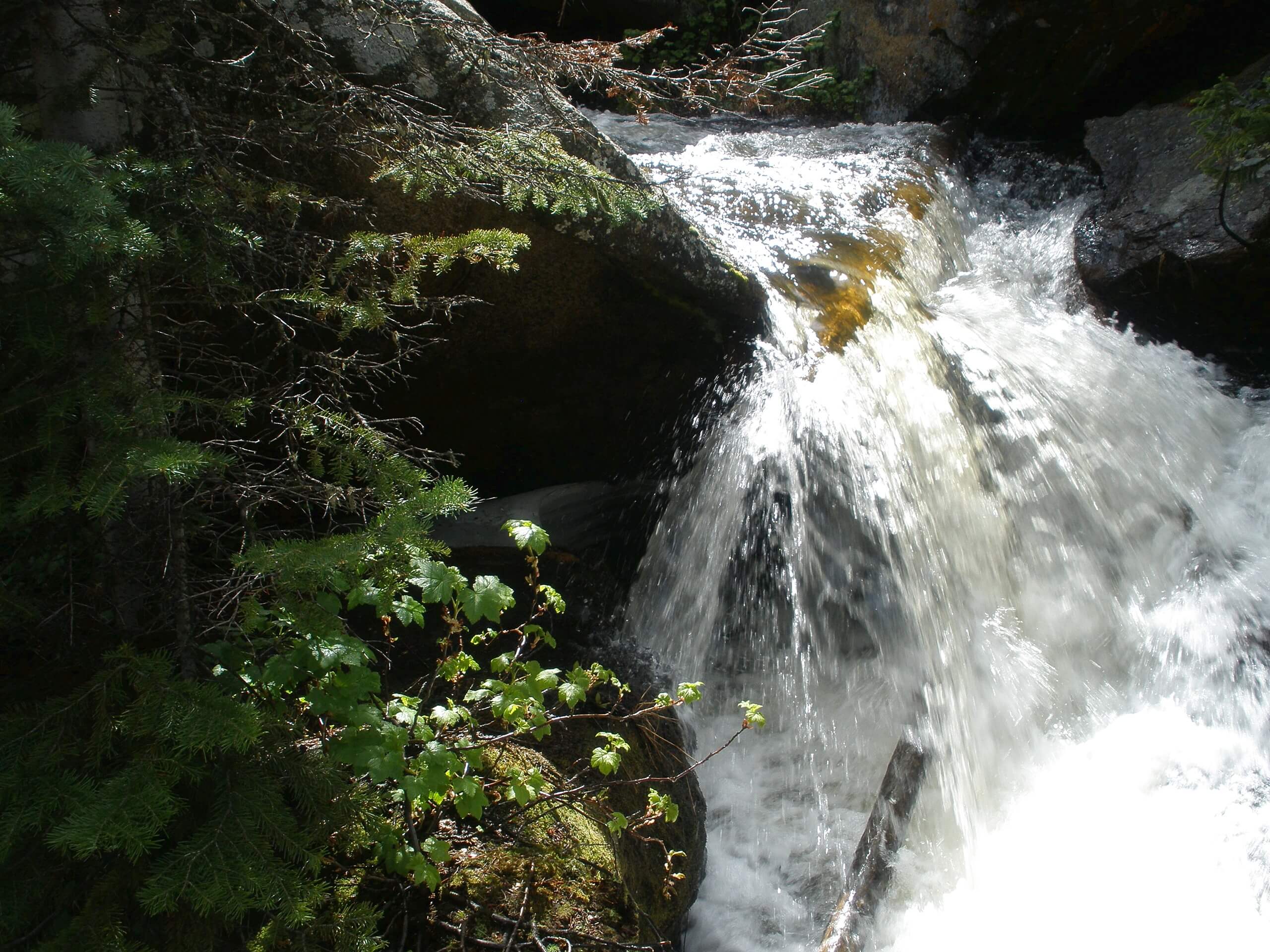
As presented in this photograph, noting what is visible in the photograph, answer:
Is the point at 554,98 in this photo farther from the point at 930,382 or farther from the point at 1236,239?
the point at 1236,239

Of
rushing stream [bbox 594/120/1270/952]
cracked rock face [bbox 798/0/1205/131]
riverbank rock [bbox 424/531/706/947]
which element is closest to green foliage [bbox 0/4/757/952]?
riverbank rock [bbox 424/531/706/947]

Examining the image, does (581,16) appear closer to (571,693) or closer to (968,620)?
(968,620)

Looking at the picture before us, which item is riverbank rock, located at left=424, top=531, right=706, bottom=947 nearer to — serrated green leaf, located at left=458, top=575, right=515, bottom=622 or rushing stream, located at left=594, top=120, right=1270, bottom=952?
rushing stream, located at left=594, top=120, right=1270, bottom=952

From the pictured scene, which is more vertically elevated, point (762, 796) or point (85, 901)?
point (85, 901)

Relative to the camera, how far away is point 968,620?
4.08 meters

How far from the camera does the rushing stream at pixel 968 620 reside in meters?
3.31

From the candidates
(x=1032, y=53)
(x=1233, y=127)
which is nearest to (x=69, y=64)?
(x=1233, y=127)

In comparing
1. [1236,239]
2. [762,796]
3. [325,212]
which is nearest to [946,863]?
[762,796]

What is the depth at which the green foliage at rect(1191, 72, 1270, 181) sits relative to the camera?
4.89 m

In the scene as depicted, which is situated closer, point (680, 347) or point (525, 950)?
point (525, 950)

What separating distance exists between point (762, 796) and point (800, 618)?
0.89 m

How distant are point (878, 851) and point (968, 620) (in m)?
1.34

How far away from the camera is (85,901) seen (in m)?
1.46

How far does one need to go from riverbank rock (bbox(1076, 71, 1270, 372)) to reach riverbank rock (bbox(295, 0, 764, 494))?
354 centimetres
